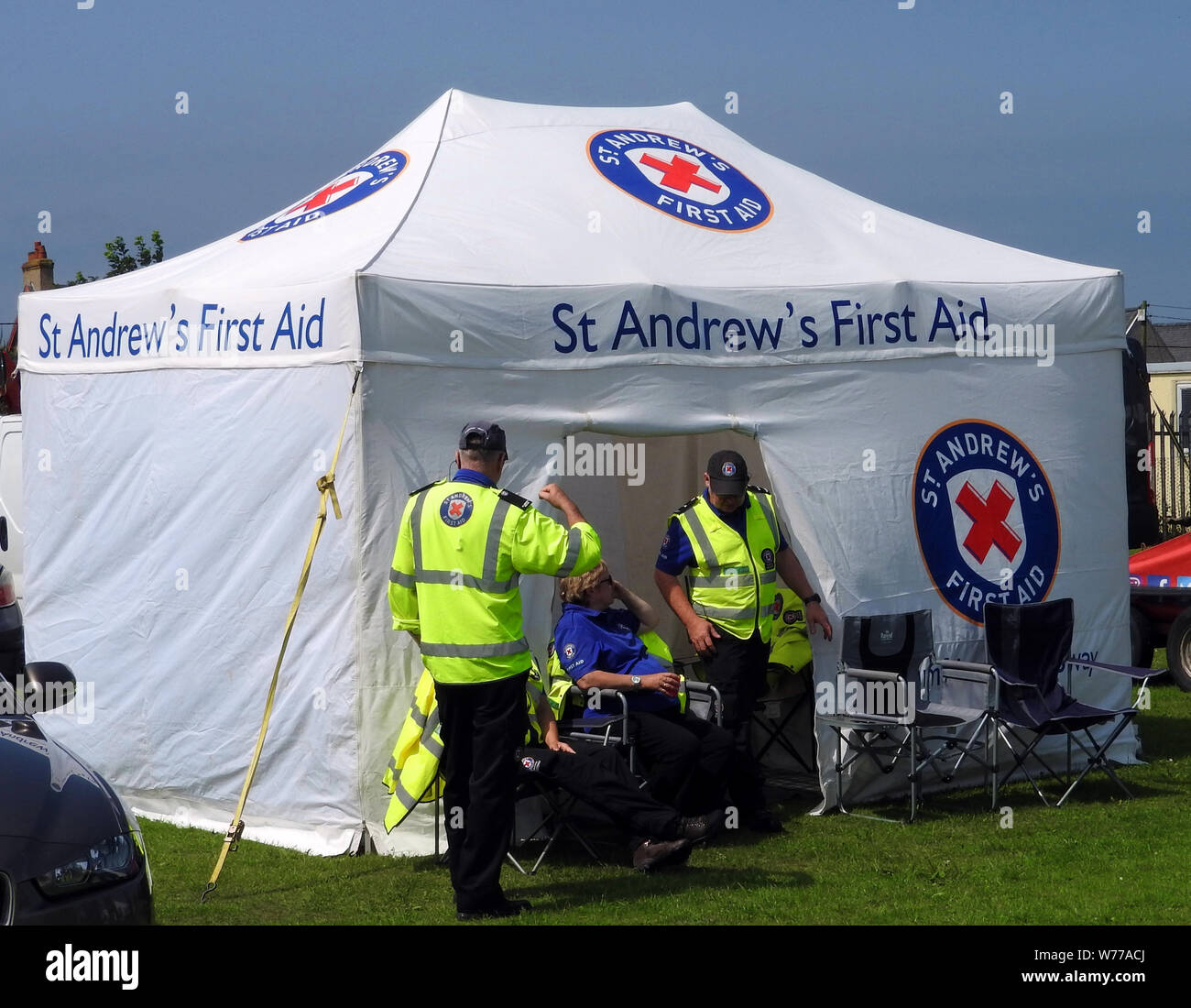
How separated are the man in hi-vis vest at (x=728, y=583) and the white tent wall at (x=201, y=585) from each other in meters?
1.61

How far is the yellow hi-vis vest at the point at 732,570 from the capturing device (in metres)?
7.38

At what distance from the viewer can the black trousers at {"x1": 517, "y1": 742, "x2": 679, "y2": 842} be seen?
20.2ft

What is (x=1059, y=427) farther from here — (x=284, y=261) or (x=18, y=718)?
(x=18, y=718)

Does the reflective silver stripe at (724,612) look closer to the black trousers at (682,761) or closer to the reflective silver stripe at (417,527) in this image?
the black trousers at (682,761)

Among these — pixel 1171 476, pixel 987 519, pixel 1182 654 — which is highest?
pixel 1171 476

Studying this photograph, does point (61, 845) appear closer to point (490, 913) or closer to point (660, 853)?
point (490, 913)

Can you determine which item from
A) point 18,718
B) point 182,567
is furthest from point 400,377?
point 18,718

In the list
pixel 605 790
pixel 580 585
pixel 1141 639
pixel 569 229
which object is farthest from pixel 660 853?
pixel 1141 639

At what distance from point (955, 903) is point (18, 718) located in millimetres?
3353

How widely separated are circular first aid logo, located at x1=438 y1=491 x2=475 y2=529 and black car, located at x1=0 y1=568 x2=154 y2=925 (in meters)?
1.64

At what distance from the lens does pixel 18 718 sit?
4918mm

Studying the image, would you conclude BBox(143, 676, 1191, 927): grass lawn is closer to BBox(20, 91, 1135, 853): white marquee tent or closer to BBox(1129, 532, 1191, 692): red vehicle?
BBox(20, 91, 1135, 853): white marquee tent

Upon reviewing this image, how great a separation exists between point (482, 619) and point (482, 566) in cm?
19

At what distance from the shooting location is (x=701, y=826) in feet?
21.9
